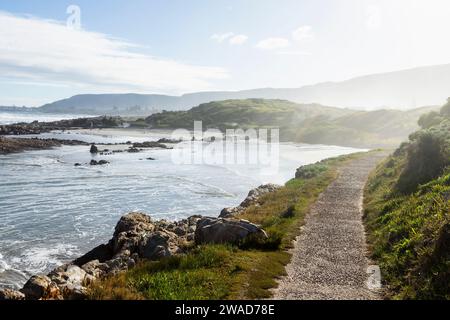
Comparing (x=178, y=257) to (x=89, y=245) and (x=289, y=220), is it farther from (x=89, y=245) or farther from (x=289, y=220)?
(x=89, y=245)

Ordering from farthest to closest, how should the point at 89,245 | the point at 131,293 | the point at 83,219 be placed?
1. the point at 83,219
2. the point at 89,245
3. the point at 131,293

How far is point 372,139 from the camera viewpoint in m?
120

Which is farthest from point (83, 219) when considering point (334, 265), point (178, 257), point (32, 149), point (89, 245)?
point (32, 149)

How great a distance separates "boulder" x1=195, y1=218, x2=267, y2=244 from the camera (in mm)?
18688

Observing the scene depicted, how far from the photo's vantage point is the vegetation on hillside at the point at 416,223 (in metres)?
12.9

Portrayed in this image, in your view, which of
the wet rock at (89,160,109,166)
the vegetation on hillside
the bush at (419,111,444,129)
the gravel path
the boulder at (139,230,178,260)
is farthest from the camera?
the wet rock at (89,160,109,166)

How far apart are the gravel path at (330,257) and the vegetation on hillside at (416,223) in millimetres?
776

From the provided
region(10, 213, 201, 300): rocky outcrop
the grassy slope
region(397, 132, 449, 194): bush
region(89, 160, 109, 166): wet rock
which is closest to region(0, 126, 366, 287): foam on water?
region(89, 160, 109, 166): wet rock

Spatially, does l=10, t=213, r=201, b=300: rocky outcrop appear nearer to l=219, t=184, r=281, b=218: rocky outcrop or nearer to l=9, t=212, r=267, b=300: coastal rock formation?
l=9, t=212, r=267, b=300: coastal rock formation

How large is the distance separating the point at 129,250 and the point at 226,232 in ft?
16.8

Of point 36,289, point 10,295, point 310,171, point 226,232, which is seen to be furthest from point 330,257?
point 310,171

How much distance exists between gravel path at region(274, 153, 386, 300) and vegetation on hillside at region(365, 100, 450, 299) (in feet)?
2.55

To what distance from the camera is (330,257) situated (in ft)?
57.7
